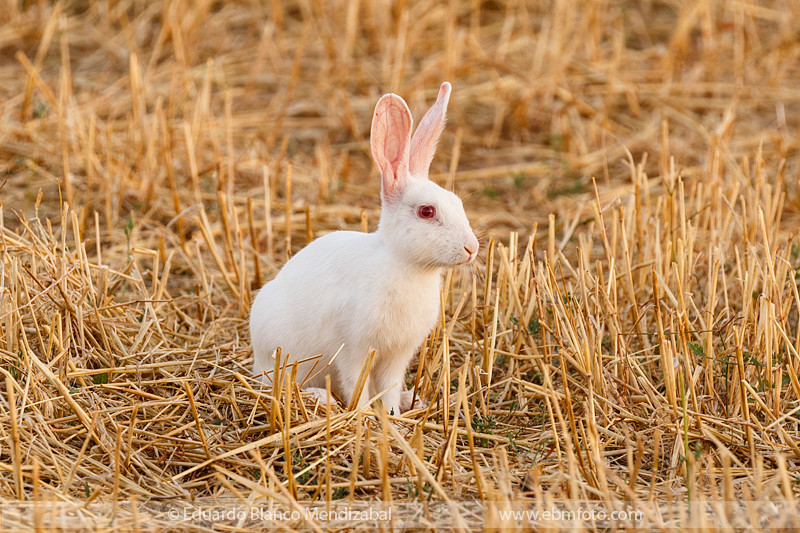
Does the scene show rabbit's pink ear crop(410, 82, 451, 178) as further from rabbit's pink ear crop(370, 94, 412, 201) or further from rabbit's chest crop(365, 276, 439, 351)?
rabbit's chest crop(365, 276, 439, 351)

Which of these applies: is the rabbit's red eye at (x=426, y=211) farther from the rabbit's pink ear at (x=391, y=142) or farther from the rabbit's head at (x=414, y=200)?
the rabbit's pink ear at (x=391, y=142)

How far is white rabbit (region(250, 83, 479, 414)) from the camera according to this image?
3.29 metres

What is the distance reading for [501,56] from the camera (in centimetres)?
781

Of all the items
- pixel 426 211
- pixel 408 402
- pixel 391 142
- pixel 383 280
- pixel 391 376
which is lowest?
pixel 408 402

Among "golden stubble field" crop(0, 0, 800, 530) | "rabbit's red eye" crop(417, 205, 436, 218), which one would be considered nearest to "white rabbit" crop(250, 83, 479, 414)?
"rabbit's red eye" crop(417, 205, 436, 218)

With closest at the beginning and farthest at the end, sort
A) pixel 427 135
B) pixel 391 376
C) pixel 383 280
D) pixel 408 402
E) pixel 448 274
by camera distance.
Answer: pixel 383 280 < pixel 427 135 < pixel 391 376 < pixel 408 402 < pixel 448 274

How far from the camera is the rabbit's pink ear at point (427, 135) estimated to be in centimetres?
337

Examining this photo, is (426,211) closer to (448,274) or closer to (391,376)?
(391,376)

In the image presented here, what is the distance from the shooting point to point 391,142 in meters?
3.39

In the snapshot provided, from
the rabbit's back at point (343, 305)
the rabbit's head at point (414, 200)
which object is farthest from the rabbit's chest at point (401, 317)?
the rabbit's head at point (414, 200)

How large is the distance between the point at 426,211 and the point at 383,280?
31 cm

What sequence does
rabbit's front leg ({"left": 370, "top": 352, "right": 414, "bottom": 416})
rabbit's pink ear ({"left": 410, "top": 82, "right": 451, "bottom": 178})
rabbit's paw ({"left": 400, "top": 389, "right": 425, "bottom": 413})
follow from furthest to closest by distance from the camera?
rabbit's paw ({"left": 400, "top": 389, "right": 425, "bottom": 413}) → rabbit's front leg ({"left": 370, "top": 352, "right": 414, "bottom": 416}) → rabbit's pink ear ({"left": 410, "top": 82, "right": 451, "bottom": 178})

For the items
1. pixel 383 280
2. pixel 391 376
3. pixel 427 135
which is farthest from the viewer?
pixel 391 376

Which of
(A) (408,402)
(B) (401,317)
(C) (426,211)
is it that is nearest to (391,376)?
(A) (408,402)
